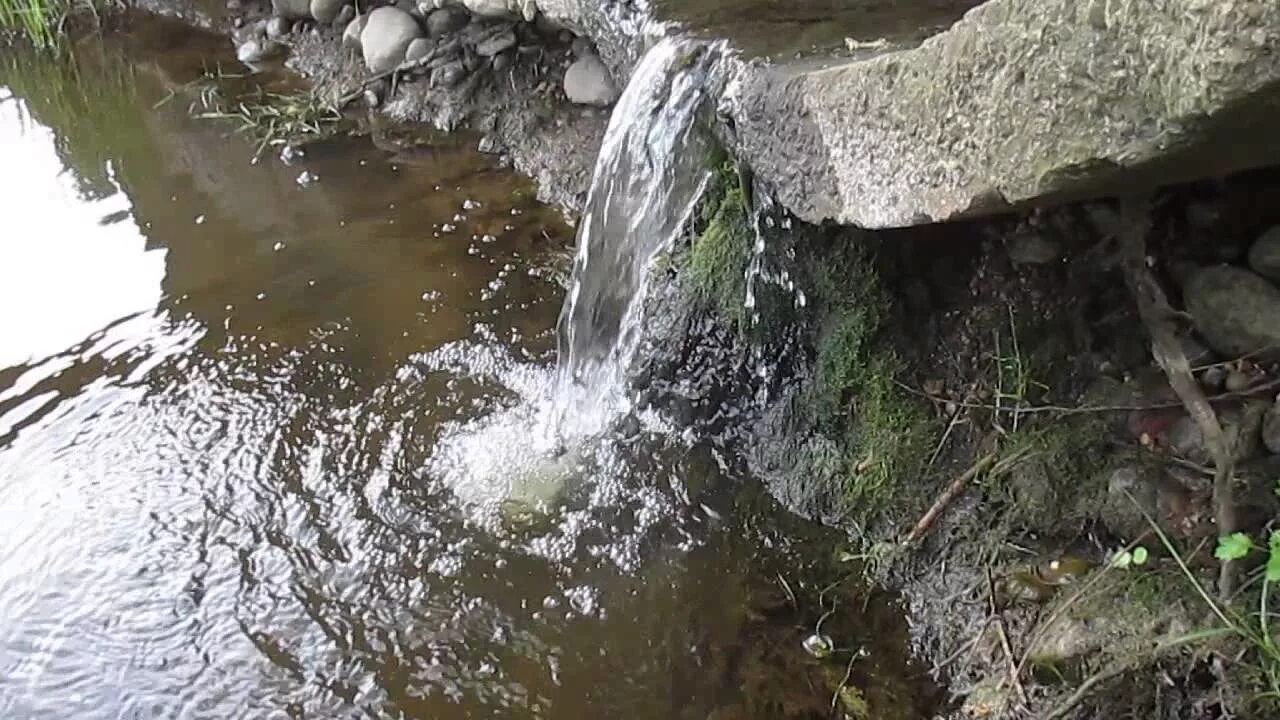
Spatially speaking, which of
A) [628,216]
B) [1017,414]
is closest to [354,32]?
[628,216]

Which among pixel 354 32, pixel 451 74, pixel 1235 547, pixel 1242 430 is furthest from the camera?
pixel 354 32

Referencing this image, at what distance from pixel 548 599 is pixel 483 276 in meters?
1.47

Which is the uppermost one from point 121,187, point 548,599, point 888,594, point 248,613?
point 121,187

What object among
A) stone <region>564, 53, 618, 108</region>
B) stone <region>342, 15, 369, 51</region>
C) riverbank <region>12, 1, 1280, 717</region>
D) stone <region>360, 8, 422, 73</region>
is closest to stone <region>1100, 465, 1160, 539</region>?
riverbank <region>12, 1, 1280, 717</region>

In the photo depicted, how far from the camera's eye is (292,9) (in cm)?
544

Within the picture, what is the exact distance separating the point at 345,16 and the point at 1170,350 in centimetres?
427

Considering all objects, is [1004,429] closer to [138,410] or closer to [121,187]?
[138,410]

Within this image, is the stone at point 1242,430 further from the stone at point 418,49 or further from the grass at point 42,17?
the grass at point 42,17

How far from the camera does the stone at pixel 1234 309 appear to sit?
1999 mm

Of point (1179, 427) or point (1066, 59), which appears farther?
point (1179, 427)

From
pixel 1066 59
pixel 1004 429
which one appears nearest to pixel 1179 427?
pixel 1004 429

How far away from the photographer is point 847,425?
2617 mm

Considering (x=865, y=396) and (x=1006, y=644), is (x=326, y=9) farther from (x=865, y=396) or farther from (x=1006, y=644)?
(x=1006, y=644)

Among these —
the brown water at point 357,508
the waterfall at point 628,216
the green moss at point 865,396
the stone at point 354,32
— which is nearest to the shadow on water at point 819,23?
the waterfall at point 628,216
